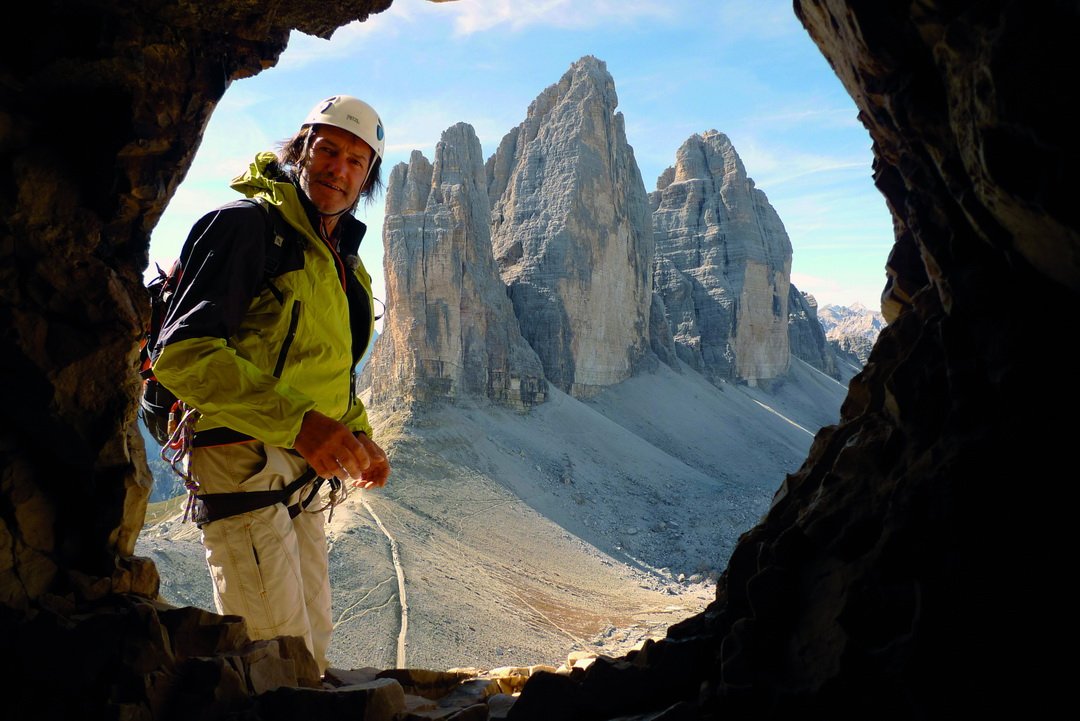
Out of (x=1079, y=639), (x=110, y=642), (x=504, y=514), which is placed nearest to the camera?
(x=1079, y=639)

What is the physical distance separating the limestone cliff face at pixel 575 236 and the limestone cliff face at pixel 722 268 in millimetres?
12037

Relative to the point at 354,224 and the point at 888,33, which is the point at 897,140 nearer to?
the point at 888,33

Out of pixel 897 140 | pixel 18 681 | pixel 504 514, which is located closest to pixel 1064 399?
pixel 897 140

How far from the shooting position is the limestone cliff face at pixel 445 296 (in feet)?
121

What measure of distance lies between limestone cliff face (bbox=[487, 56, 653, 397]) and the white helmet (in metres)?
42.9

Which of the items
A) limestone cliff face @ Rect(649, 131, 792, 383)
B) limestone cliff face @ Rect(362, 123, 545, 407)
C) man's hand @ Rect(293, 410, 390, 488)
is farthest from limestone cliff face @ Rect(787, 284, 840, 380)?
man's hand @ Rect(293, 410, 390, 488)

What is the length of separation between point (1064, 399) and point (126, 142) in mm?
4321

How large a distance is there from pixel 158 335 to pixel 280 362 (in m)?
0.69

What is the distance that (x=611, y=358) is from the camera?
5088 cm

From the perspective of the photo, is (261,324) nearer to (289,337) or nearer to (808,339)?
(289,337)

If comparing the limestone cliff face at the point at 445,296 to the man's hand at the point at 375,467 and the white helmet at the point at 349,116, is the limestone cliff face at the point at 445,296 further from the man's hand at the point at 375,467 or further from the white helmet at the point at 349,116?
the man's hand at the point at 375,467

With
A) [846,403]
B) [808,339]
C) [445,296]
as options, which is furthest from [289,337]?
[808,339]

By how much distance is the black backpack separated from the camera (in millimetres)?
3535

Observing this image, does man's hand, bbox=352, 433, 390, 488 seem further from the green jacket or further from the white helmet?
the white helmet
